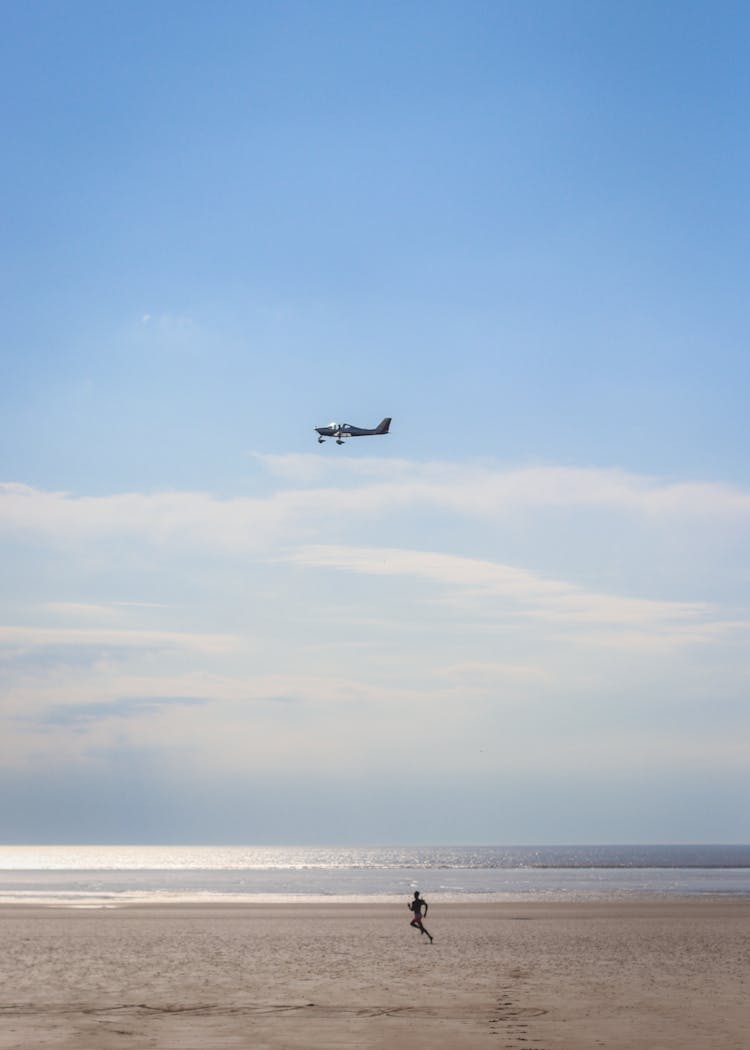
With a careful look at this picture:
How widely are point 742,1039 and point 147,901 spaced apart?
59.8 metres

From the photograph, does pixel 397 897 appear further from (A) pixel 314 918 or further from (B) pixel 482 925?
(B) pixel 482 925

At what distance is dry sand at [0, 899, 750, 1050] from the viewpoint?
20.8 metres

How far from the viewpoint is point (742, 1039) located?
2041cm

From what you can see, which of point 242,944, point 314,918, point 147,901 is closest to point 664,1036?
point 242,944

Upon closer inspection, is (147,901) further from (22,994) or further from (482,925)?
(22,994)

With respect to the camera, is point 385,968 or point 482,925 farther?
point 482,925

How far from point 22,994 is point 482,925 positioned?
29.1m

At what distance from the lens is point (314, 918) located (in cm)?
5625

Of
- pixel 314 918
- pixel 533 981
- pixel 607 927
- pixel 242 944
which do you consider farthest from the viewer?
pixel 314 918

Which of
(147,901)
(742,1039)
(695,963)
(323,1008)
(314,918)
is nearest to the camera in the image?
(742,1039)

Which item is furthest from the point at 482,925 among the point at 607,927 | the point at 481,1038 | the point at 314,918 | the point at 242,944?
the point at 481,1038

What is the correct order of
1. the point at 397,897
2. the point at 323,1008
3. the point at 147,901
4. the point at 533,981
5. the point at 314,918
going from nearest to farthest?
the point at 323,1008 < the point at 533,981 < the point at 314,918 < the point at 147,901 < the point at 397,897

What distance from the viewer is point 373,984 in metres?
28.8

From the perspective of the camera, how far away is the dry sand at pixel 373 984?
20812 millimetres
